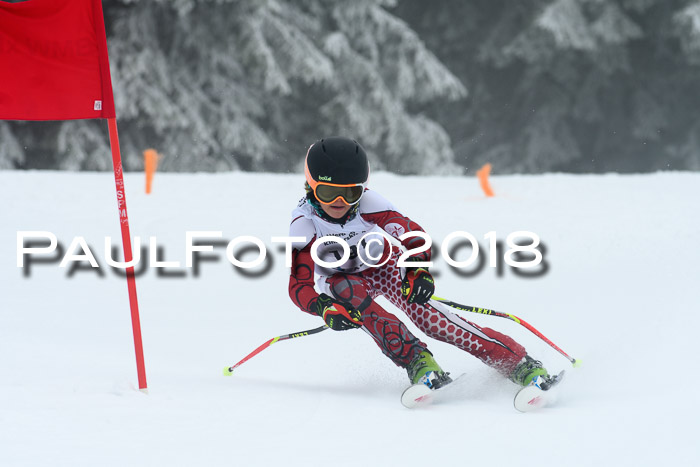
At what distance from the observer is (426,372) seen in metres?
3.74

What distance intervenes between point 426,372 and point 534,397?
1.60 feet

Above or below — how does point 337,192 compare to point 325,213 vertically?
above

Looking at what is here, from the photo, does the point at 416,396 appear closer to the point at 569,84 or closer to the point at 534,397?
the point at 534,397

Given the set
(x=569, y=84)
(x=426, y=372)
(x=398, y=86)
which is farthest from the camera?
(x=569, y=84)

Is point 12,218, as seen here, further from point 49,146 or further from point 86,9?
point 49,146

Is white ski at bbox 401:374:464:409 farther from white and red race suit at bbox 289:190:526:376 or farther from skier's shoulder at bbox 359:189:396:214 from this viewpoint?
skier's shoulder at bbox 359:189:396:214

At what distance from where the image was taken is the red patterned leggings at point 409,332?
388cm

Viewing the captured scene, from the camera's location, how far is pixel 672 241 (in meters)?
6.91

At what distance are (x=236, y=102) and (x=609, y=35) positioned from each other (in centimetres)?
725

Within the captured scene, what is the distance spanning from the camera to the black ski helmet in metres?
3.88

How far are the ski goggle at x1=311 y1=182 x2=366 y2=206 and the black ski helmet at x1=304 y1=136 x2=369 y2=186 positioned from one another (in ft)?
0.07

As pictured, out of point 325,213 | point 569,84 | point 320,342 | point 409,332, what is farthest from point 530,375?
point 569,84

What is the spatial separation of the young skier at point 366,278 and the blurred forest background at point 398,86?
10.0m

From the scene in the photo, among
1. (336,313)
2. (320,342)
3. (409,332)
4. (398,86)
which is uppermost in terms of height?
(398,86)
